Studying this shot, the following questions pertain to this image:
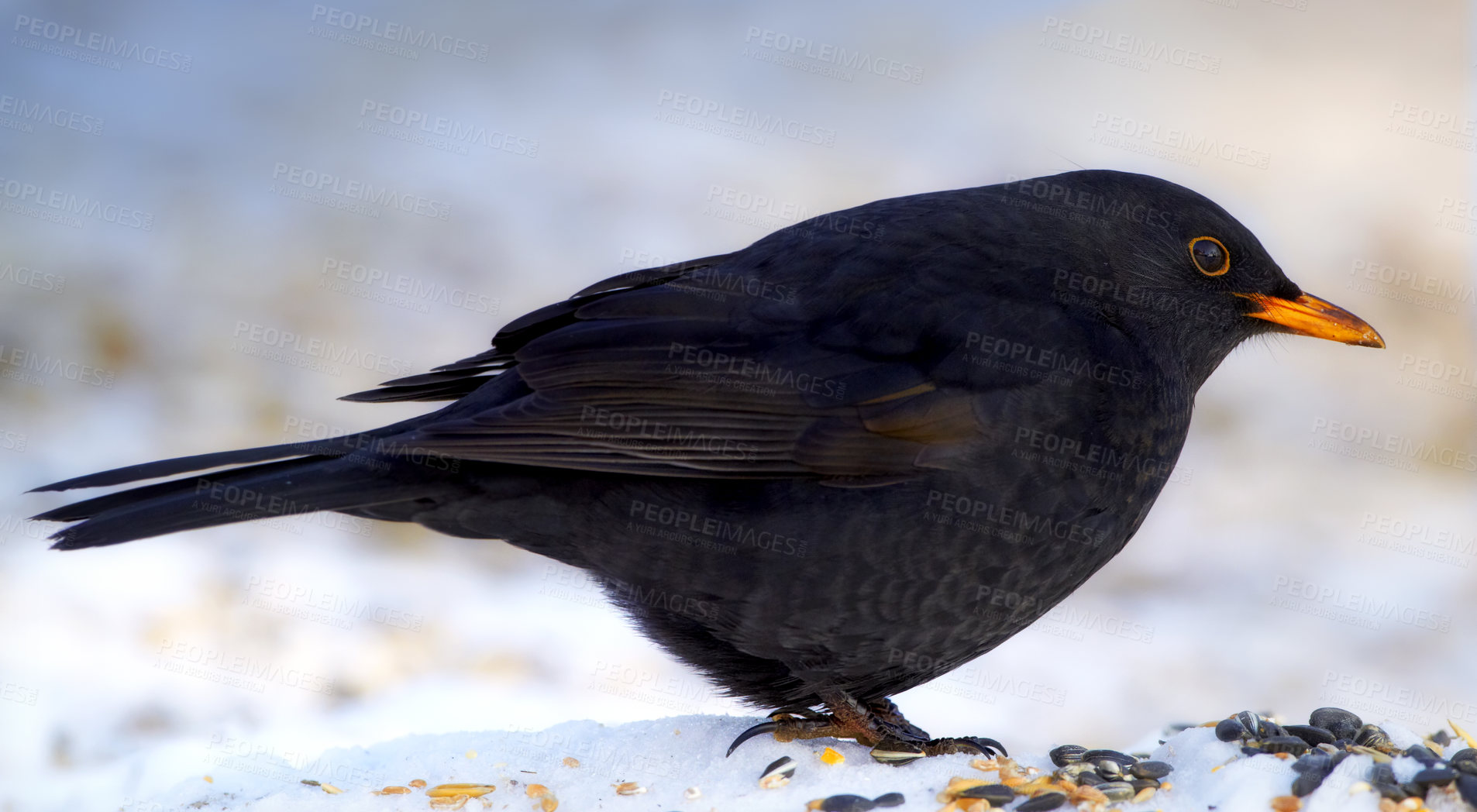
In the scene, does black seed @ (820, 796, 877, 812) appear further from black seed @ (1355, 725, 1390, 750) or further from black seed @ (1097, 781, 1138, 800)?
black seed @ (1355, 725, 1390, 750)

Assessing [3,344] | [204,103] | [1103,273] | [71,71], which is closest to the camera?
[1103,273]

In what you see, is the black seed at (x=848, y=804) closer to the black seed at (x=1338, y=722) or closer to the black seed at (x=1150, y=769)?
the black seed at (x=1150, y=769)

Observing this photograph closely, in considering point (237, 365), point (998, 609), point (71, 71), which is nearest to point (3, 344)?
point (237, 365)

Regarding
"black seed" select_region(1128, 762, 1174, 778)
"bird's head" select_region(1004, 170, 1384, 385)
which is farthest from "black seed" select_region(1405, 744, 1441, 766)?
"bird's head" select_region(1004, 170, 1384, 385)

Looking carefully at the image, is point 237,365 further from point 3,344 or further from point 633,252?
point 633,252

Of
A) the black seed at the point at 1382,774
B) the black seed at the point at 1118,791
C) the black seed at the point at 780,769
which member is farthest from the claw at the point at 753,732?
the black seed at the point at 1382,774

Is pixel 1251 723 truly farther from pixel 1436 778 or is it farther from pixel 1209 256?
pixel 1209 256
